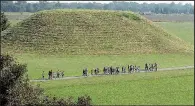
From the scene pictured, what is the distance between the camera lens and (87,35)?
67062mm

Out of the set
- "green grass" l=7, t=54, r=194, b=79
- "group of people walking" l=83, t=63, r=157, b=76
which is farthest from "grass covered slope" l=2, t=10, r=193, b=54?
"group of people walking" l=83, t=63, r=157, b=76

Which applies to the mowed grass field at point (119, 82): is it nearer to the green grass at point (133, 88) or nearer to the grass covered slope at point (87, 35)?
the green grass at point (133, 88)

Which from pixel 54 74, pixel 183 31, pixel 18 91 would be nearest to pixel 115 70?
pixel 54 74

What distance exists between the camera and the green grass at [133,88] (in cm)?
3412

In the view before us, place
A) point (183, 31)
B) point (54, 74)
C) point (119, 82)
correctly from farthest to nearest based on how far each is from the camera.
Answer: point (183, 31) < point (54, 74) < point (119, 82)

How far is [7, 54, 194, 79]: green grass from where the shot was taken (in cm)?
5191

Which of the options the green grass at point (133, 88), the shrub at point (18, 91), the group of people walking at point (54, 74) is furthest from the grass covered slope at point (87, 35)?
the shrub at point (18, 91)

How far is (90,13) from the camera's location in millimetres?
74250

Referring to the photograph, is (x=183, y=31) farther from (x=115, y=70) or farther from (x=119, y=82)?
(x=119, y=82)

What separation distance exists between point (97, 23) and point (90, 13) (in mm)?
4409

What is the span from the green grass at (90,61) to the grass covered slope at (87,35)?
258 cm

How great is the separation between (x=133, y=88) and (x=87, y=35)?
28.9 metres

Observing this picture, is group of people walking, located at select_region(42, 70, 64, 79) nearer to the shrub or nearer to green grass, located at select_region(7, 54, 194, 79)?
green grass, located at select_region(7, 54, 194, 79)

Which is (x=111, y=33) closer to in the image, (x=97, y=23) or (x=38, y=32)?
(x=97, y=23)
